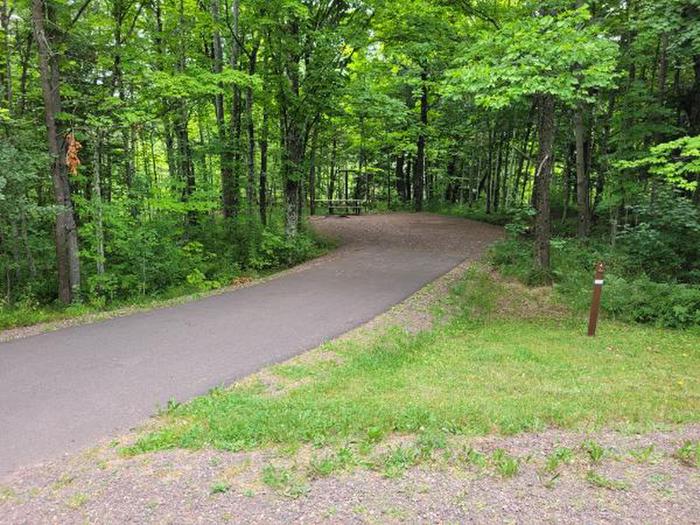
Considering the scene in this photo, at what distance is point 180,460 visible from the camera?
4.04 m

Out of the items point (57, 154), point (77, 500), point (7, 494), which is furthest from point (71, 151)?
point (77, 500)

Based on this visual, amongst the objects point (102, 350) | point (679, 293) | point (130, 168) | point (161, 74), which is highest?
point (161, 74)

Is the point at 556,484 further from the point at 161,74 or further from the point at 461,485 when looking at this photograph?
the point at 161,74

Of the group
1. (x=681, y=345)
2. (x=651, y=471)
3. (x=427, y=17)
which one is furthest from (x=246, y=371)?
(x=427, y=17)

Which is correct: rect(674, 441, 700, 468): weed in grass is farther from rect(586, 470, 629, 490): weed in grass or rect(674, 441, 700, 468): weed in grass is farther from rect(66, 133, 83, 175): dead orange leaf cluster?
rect(66, 133, 83, 175): dead orange leaf cluster

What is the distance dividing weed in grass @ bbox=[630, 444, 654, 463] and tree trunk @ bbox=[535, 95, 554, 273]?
674cm

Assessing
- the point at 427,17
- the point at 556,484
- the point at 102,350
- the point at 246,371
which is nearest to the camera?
the point at 556,484

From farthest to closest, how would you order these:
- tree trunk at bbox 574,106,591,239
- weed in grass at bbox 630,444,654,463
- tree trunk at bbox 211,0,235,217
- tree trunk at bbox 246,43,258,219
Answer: tree trunk at bbox 246,43,258,219, tree trunk at bbox 211,0,235,217, tree trunk at bbox 574,106,591,239, weed in grass at bbox 630,444,654,463

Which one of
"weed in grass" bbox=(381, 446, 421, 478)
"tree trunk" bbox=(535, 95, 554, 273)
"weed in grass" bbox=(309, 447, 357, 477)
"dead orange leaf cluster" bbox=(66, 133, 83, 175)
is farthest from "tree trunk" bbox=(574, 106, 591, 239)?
"dead orange leaf cluster" bbox=(66, 133, 83, 175)

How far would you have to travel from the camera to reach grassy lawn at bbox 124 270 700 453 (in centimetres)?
451

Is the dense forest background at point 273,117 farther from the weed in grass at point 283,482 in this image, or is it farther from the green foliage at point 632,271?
the weed in grass at point 283,482

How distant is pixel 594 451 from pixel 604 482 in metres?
0.44

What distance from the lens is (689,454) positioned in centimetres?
405

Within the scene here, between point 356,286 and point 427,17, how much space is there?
A: 8599 millimetres
